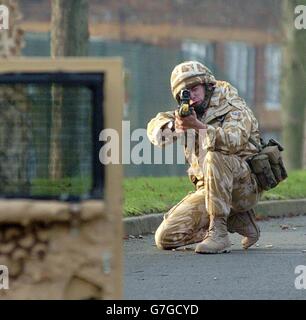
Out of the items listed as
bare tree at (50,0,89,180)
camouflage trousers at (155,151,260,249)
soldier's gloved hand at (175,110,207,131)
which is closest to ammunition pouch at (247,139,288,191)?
camouflage trousers at (155,151,260,249)

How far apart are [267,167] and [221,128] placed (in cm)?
56

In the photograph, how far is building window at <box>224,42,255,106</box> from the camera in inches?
1667

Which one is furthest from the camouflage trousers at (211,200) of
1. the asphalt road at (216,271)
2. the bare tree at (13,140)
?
the bare tree at (13,140)

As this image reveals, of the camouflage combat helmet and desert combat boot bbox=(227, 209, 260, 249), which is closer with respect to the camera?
the camouflage combat helmet

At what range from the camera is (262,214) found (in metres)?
13.0

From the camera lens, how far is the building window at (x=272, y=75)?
43.8 meters

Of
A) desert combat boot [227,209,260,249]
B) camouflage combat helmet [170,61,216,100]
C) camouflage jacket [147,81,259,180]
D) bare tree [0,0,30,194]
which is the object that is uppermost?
camouflage combat helmet [170,61,216,100]

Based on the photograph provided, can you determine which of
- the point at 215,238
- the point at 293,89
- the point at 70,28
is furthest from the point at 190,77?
the point at 293,89

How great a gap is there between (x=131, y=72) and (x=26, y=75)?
18.4 m

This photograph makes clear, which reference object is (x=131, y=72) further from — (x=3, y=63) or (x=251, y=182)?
(x=3, y=63)

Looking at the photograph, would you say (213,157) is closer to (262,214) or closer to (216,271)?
(216,271)

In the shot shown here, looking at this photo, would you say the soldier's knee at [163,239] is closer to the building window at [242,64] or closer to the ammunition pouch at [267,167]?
the ammunition pouch at [267,167]

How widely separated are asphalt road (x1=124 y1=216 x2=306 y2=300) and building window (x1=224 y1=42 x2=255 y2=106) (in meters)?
31.7

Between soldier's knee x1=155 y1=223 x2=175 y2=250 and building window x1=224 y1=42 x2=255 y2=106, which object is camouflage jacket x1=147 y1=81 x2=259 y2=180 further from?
building window x1=224 y1=42 x2=255 y2=106
